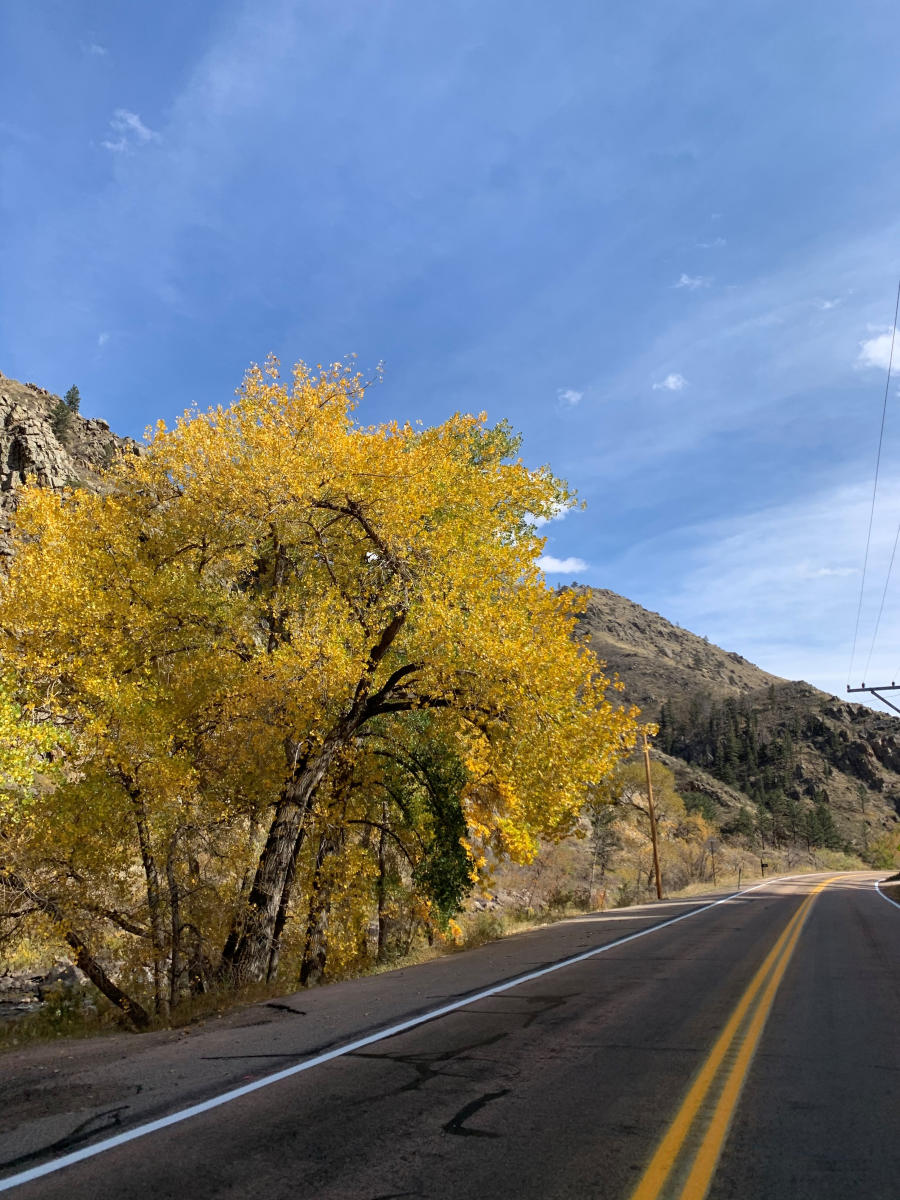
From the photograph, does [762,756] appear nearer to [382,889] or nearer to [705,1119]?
[382,889]

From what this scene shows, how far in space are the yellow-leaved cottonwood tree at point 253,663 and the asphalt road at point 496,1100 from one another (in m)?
4.08

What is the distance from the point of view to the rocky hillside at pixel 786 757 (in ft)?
402

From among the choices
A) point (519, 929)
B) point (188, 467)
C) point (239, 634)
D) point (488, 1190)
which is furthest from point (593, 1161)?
point (519, 929)

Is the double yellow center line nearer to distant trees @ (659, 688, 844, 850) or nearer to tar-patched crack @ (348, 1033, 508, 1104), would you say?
tar-patched crack @ (348, 1033, 508, 1104)

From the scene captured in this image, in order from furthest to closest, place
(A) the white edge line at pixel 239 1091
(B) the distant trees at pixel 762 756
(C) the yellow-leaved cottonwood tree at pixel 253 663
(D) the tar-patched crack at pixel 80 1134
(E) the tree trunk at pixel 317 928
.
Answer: (B) the distant trees at pixel 762 756, (E) the tree trunk at pixel 317 928, (C) the yellow-leaved cottonwood tree at pixel 253 663, (D) the tar-patched crack at pixel 80 1134, (A) the white edge line at pixel 239 1091

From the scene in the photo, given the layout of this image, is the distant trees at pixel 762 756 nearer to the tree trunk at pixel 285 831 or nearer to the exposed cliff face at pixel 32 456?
the exposed cliff face at pixel 32 456

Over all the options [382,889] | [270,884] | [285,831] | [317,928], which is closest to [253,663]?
[285,831]

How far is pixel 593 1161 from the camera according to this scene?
159 inches

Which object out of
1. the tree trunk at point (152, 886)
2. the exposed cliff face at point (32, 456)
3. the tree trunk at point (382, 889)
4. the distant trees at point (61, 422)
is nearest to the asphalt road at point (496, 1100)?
the tree trunk at point (152, 886)

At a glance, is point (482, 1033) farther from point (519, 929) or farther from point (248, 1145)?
point (519, 929)

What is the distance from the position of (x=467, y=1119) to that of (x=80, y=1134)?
2.46 m

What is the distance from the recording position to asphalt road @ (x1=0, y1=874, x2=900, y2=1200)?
3832 mm

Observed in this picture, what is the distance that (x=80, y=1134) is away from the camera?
4438 mm

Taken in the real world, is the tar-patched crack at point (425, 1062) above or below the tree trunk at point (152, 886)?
below
